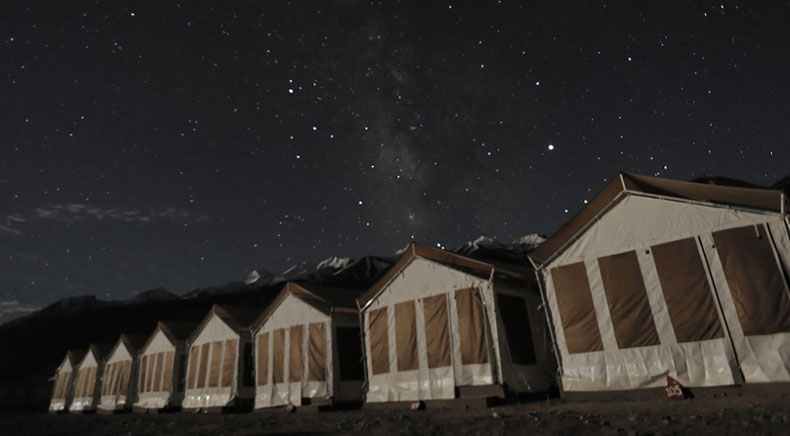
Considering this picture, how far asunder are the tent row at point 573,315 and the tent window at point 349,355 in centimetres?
4

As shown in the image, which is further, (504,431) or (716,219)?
(716,219)

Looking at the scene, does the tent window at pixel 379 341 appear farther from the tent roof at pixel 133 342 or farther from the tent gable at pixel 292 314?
the tent roof at pixel 133 342

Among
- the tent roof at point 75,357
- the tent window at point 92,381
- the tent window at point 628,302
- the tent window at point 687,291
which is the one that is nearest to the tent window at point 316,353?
the tent window at point 628,302

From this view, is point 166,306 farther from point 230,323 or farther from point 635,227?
point 635,227

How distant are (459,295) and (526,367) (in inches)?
83.9

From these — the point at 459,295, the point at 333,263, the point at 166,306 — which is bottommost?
the point at 459,295

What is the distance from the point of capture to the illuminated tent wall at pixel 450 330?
10141 millimetres

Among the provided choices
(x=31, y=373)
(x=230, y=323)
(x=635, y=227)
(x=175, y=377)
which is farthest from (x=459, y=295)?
(x=31, y=373)

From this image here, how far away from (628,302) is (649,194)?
206 cm

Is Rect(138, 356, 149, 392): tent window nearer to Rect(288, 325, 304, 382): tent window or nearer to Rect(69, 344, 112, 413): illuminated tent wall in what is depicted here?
Rect(69, 344, 112, 413): illuminated tent wall

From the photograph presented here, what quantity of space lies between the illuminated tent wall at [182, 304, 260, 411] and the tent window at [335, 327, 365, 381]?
435cm

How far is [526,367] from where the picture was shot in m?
10.2

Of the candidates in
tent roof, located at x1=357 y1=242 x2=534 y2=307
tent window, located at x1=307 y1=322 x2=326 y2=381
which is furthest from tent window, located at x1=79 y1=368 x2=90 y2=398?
tent roof, located at x1=357 y1=242 x2=534 y2=307

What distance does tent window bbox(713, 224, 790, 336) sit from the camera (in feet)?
23.3
